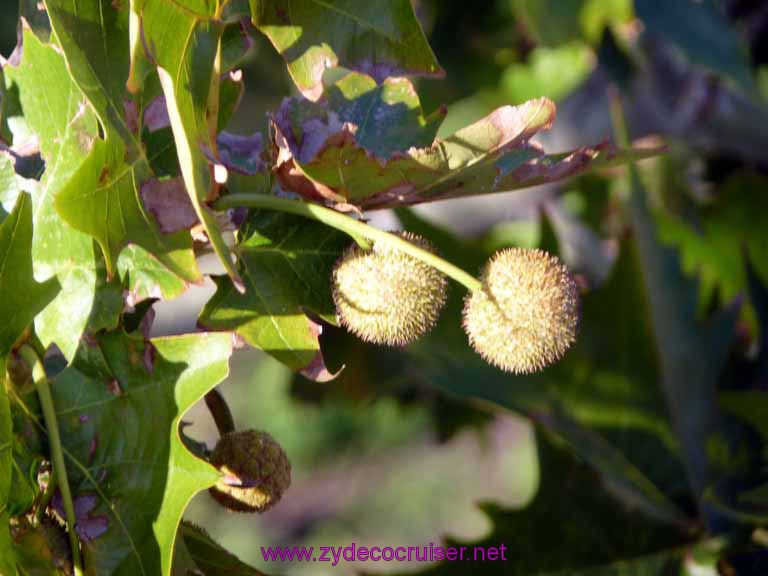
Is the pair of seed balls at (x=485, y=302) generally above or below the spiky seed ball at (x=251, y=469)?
above

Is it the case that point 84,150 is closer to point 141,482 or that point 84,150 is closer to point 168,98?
point 168,98

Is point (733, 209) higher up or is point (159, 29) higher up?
point (159, 29)

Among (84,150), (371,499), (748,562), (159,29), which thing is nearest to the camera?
(159,29)

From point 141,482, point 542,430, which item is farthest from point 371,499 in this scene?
point 141,482

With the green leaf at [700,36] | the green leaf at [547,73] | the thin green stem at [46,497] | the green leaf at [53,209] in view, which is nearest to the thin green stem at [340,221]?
the green leaf at [53,209]

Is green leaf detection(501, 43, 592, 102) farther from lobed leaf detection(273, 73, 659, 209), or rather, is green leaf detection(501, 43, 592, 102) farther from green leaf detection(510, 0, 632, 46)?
lobed leaf detection(273, 73, 659, 209)

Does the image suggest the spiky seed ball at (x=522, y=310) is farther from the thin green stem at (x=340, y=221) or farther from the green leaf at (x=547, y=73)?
the green leaf at (x=547, y=73)

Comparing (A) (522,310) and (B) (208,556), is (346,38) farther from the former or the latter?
(B) (208,556)
